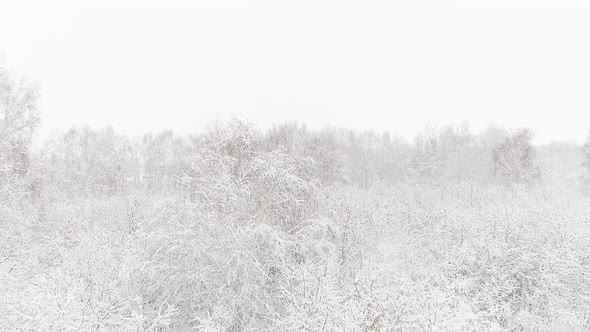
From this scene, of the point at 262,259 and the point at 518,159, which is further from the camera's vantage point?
the point at 518,159

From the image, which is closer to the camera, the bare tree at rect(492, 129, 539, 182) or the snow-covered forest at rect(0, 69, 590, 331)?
the snow-covered forest at rect(0, 69, 590, 331)

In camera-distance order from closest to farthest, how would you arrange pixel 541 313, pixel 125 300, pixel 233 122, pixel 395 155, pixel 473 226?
pixel 125 300
pixel 233 122
pixel 541 313
pixel 473 226
pixel 395 155

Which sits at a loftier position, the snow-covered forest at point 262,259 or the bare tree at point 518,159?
the bare tree at point 518,159

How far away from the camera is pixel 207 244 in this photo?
10836mm

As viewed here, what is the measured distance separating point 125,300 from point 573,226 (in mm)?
17332

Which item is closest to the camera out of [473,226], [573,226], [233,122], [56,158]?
[233,122]

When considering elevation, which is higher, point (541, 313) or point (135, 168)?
point (135, 168)

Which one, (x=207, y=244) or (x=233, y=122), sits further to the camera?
(x=233, y=122)

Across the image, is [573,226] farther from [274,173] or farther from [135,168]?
[135,168]

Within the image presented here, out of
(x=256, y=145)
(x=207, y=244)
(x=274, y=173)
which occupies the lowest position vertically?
(x=207, y=244)

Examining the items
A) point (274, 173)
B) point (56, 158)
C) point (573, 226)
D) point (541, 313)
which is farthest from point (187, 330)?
point (56, 158)

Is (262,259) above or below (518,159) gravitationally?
below

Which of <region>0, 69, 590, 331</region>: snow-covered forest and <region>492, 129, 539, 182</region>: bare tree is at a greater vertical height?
<region>492, 129, 539, 182</region>: bare tree

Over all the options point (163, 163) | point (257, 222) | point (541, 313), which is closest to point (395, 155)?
point (163, 163)
